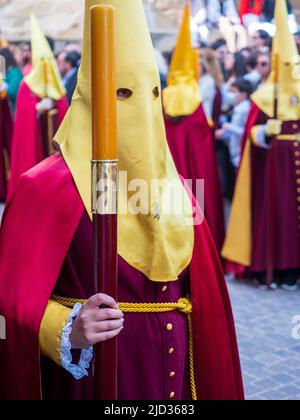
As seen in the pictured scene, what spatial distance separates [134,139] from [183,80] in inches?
194

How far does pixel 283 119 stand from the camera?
5980mm

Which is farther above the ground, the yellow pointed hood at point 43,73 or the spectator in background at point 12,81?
the spectator in background at point 12,81

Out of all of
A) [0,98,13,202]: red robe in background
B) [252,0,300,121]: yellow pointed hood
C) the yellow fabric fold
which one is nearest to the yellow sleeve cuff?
[252,0,300,121]: yellow pointed hood

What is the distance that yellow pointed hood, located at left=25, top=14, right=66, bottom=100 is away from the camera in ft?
24.8

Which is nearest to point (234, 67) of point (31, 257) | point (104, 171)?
point (31, 257)

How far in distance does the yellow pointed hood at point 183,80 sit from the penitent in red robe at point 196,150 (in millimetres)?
95

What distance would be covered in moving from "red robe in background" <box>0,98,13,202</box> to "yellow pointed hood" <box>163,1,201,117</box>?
4.23 meters

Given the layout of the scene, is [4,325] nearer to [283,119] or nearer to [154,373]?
[154,373]

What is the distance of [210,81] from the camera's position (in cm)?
862

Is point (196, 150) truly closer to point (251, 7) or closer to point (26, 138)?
point (26, 138)

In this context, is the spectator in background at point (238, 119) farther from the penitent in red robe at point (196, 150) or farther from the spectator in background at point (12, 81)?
the spectator in background at point (12, 81)

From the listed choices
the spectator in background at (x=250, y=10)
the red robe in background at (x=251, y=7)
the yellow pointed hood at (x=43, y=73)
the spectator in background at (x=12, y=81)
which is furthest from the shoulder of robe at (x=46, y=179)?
the red robe in background at (x=251, y=7)

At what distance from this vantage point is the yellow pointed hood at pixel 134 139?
6.40 feet

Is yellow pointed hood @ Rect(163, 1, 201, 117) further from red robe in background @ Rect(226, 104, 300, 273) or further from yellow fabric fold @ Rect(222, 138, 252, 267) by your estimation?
yellow fabric fold @ Rect(222, 138, 252, 267)
